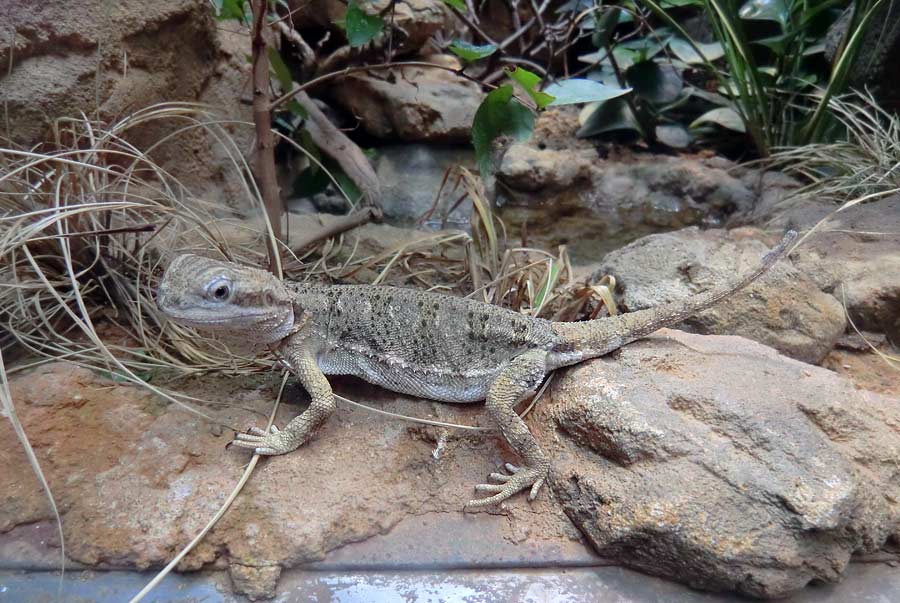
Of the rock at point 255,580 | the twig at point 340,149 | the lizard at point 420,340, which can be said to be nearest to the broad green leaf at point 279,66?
the twig at point 340,149

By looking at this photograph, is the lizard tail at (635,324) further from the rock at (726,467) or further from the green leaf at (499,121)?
the green leaf at (499,121)

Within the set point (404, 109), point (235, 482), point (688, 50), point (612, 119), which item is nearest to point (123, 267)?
point (235, 482)

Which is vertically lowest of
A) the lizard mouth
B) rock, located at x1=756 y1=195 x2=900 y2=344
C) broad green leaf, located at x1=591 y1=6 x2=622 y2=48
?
rock, located at x1=756 y1=195 x2=900 y2=344

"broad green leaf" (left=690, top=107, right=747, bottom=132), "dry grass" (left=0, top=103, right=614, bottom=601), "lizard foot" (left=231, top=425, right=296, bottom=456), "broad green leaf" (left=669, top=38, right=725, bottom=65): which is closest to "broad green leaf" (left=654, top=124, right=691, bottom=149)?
"broad green leaf" (left=690, top=107, right=747, bottom=132)

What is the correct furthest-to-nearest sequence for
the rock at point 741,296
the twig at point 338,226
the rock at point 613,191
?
the rock at point 613,191
the twig at point 338,226
the rock at point 741,296

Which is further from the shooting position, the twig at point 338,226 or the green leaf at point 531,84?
the twig at point 338,226

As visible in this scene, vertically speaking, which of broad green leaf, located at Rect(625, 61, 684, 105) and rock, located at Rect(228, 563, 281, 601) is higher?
broad green leaf, located at Rect(625, 61, 684, 105)

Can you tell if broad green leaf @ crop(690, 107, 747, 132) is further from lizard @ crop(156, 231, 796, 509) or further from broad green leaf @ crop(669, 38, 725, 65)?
lizard @ crop(156, 231, 796, 509)
